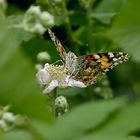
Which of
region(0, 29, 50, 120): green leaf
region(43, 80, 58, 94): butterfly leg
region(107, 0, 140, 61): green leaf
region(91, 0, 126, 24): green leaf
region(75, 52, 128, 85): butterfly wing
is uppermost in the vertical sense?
region(91, 0, 126, 24): green leaf

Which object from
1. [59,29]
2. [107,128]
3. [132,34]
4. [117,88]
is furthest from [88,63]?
[117,88]

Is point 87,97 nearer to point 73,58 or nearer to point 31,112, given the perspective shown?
point 73,58

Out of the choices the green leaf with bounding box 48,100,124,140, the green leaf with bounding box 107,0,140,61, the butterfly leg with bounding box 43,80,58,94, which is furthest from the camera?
the green leaf with bounding box 107,0,140,61

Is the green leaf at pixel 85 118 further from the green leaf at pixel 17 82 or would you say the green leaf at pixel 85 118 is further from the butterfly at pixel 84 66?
the green leaf at pixel 17 82

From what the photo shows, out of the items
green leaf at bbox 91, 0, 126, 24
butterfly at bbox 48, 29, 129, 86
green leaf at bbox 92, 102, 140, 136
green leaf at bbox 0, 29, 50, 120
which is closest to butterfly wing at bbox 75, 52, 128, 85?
butterfly at bbox 48, 29, 129, 86

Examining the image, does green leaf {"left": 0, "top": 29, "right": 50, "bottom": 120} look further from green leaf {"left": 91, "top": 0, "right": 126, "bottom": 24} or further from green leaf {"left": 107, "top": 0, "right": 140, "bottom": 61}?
green leaf {"left": 91, "top": 0, "right": 126, "bottom": 24}

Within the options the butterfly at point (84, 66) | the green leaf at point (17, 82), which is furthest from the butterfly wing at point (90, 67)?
the green leaf at point (17, 82)

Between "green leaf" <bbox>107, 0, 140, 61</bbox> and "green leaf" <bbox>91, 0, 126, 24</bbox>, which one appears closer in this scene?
"green leaf" <bbox>107, 0, 140, 61</bbox>
